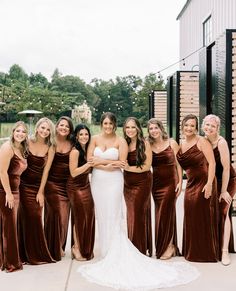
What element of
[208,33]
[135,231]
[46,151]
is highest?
[208,33]

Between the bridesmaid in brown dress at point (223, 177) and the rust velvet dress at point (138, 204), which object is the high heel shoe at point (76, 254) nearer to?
the rust velvet dress at point (138, 204)

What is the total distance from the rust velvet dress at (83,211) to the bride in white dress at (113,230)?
0.15 meters

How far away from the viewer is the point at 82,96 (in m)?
47.2

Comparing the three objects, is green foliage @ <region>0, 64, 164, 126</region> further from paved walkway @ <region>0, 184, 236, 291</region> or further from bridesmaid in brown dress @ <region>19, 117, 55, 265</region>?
paved walkway @ <region>0, 184, 236, 291</region>

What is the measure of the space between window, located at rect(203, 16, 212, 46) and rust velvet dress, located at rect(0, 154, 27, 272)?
41.8 feet

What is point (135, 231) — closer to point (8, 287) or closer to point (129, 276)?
point (129, 276)

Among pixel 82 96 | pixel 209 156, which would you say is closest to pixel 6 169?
pixel 209 156

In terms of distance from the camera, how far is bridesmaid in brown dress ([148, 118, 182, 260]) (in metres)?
5.43

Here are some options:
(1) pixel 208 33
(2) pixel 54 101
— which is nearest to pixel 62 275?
(1) pixel 208 33

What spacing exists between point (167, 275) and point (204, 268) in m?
0.57

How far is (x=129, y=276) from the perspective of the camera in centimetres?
475

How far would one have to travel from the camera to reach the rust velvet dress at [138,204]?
5375 mm

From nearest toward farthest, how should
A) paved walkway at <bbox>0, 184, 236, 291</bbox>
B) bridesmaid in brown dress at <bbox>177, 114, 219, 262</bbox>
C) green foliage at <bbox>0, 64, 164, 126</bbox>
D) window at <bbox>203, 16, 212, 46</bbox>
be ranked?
paved walkway at <bbox>0, 184, 236, 291</bbox>
bridesmaid in brown dress at <bbox>177, 114, 219, 262</bbox>
window at <bbox>203, 16, 212, 46</bbox>
green foliage at <bbox>0, 64, 164, 126</bbox>

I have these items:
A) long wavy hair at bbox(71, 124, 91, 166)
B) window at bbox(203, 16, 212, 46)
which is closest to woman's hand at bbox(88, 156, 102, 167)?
long wavy hair at bbox(71, 124, 91, 166)
